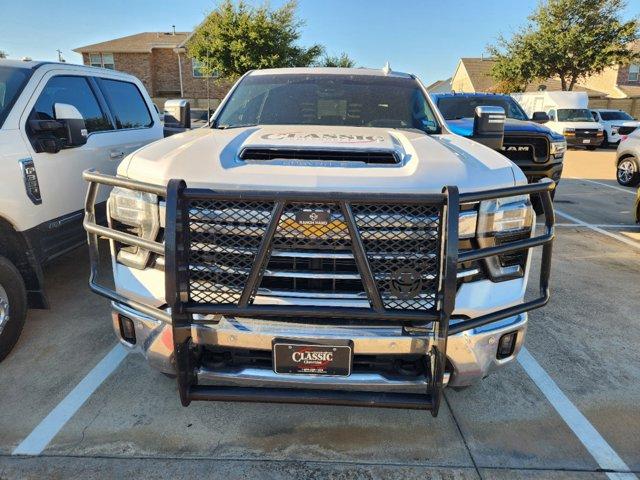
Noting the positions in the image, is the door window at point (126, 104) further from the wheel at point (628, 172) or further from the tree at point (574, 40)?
the tree at point (574, 40)

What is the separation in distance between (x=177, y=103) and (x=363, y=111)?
1.73 meters

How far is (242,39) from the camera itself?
2350cm

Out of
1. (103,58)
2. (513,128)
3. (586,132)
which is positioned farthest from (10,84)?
(103,58)

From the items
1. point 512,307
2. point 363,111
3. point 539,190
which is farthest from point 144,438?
point 363,111

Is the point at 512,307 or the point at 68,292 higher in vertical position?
the point at 512,307

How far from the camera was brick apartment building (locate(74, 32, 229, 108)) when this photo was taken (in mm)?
31750

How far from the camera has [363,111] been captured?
12.4ft

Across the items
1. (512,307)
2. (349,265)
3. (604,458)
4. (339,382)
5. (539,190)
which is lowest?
(604,458)

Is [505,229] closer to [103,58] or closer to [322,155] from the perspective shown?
[322,155]

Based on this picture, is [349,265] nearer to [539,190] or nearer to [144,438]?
[539,190]

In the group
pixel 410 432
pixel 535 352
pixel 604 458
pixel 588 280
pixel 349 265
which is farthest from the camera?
pixel 588 280

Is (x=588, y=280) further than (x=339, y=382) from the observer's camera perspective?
Yes

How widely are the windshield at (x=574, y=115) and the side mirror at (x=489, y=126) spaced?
19.9 metres

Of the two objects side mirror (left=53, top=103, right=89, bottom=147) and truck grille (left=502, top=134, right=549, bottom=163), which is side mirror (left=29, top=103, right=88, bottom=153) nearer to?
side mirror (left=53, top=103, right=89, bottom=147)
